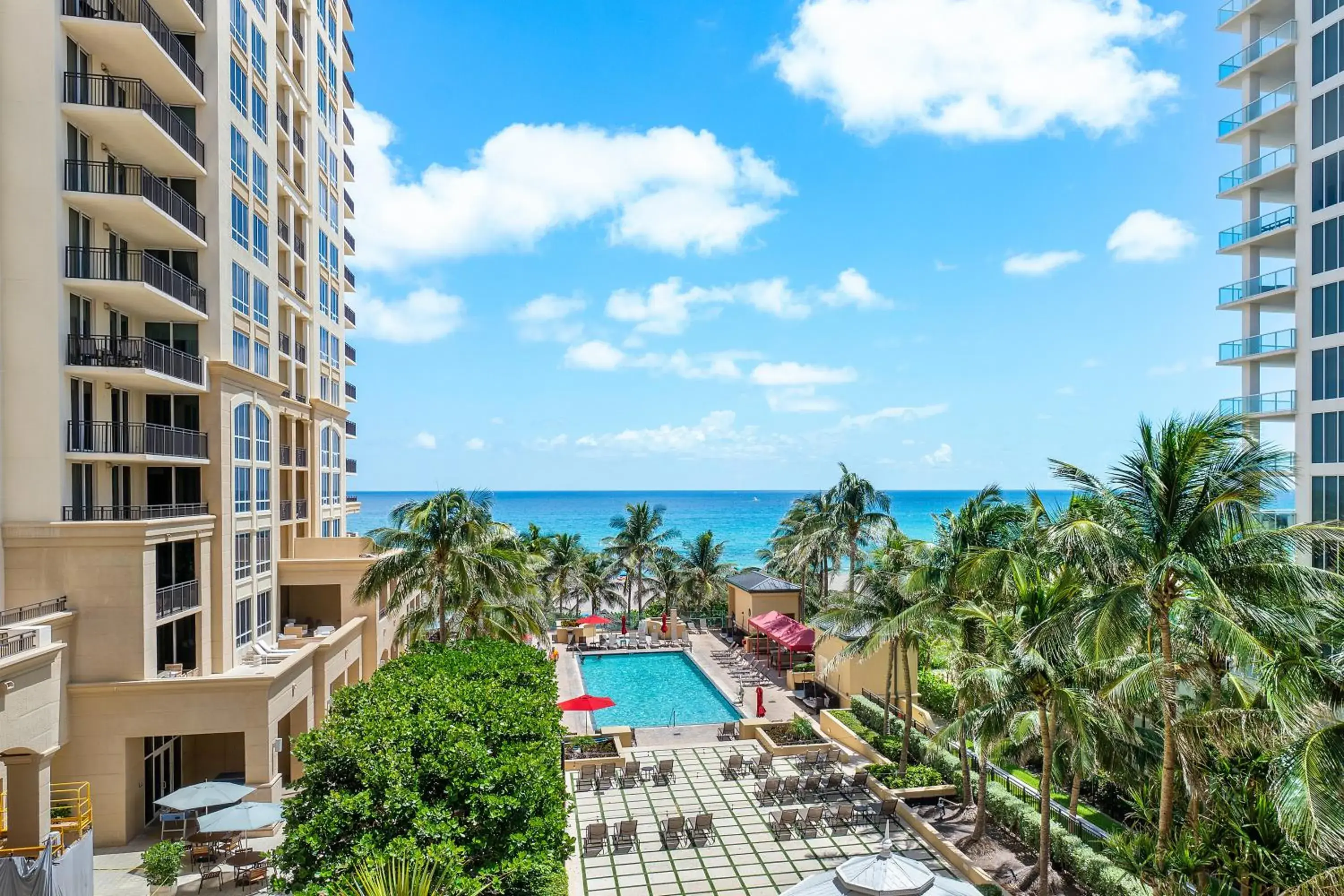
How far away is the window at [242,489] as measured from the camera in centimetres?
2336

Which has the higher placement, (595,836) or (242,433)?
(242,433)

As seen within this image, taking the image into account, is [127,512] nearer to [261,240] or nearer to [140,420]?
[140,420]

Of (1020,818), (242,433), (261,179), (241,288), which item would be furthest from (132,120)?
(1020,818)

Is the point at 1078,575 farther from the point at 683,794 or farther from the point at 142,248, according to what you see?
the point at 142,248

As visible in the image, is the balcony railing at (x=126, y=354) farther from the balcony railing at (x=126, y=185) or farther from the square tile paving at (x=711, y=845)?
the square tile paving at (x=711, y=845)

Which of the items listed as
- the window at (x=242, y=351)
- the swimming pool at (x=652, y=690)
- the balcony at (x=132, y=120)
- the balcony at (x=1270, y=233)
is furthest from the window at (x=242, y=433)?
the balcony at (x=1270, y=233)

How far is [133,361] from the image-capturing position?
1956 centimetres

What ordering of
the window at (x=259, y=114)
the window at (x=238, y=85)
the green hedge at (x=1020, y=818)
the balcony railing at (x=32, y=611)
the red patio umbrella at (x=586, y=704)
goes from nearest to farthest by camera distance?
the green hedge at (x=1020, y=818) → the balcony railing at (x=32, y=611) → the window at (x=238, y=85) → the red patio umbrella at (x=586, y=704) → the window at (x=259, y=114)

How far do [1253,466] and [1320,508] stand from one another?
960 inches

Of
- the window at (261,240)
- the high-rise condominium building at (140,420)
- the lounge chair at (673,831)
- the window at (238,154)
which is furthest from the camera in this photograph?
the window at (261,240)

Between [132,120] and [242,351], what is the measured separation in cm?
715

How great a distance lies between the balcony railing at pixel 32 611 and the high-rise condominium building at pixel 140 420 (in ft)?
0.18

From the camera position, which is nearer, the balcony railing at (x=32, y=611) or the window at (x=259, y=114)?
the balcony railing at (x=32, y=611)

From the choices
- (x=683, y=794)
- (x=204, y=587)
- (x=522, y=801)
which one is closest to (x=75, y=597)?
(x=204, y=587)
